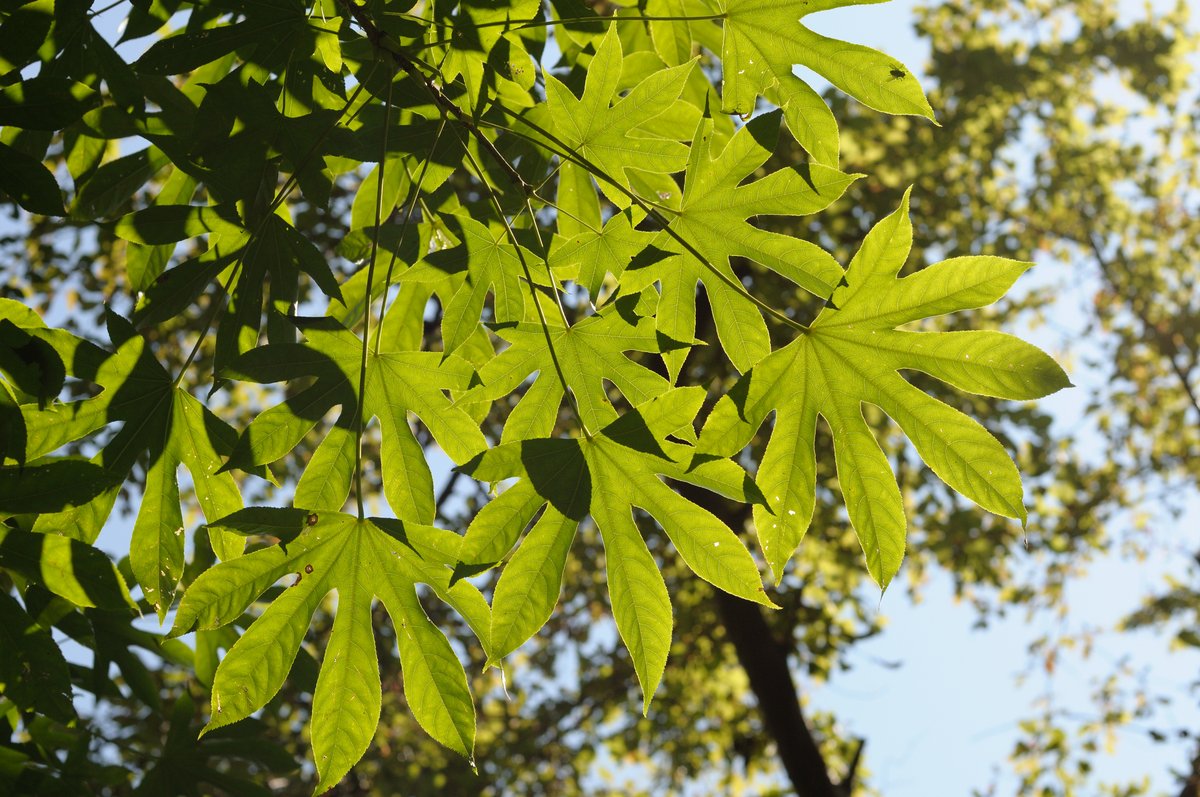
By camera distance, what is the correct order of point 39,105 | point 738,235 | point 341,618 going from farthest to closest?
point 738,235 < point 341,618 < point 39,105

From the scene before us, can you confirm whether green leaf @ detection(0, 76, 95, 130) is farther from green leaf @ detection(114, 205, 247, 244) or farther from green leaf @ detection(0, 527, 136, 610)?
green leaf @ detection(0, 527, 136, 610)

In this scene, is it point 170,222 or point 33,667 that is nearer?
point 33,667

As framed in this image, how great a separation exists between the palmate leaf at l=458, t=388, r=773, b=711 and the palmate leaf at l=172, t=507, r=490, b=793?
132 mm

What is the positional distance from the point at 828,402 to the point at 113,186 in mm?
1581

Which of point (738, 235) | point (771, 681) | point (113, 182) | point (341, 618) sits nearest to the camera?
point (341, 618)

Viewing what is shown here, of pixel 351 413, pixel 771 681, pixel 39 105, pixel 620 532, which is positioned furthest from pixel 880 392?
pixel 771 681

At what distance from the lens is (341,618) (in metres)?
1.62

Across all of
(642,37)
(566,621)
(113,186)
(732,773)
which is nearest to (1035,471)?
(732,773)

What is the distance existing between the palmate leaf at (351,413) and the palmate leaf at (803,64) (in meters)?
0.76

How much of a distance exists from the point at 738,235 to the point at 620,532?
60cm

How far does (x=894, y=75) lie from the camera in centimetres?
161

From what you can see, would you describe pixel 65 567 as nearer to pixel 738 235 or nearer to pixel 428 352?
pixel 428 352

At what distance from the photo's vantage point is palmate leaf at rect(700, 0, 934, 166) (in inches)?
64.3

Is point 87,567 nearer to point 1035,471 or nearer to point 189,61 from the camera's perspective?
point 189,61
